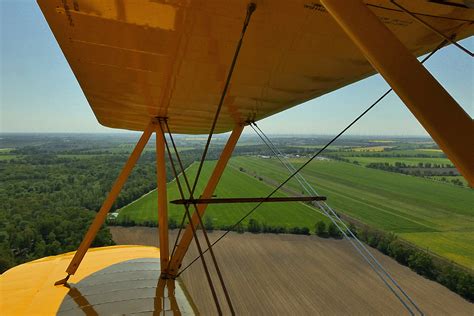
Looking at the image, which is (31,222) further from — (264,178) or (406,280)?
(264,178)

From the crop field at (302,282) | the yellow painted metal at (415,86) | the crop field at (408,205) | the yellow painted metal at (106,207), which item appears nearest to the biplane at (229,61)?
the yellow painted metal at (415,86)

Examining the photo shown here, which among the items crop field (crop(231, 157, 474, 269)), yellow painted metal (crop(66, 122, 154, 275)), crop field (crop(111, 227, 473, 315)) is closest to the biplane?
yellow painted metal (crop(66, 122, 154, 275))

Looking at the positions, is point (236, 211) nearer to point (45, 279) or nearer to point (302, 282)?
point (302, 282)

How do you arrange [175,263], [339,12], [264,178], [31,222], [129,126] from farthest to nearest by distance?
[264,178] → [31,222] → [129,126] → [175,263] → [339,12]

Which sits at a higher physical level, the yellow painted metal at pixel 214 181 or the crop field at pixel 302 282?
the yellow painted metal at pixel 214 181

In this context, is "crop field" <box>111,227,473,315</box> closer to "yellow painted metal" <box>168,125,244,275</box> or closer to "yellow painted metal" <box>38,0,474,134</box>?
"yellow painted metal" <box>168,125,244,275</box>

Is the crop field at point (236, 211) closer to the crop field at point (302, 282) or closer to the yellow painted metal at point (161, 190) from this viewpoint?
the crop field at point (302, 282)

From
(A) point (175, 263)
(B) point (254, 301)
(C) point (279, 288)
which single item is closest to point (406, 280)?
(C) point (279, 288)
